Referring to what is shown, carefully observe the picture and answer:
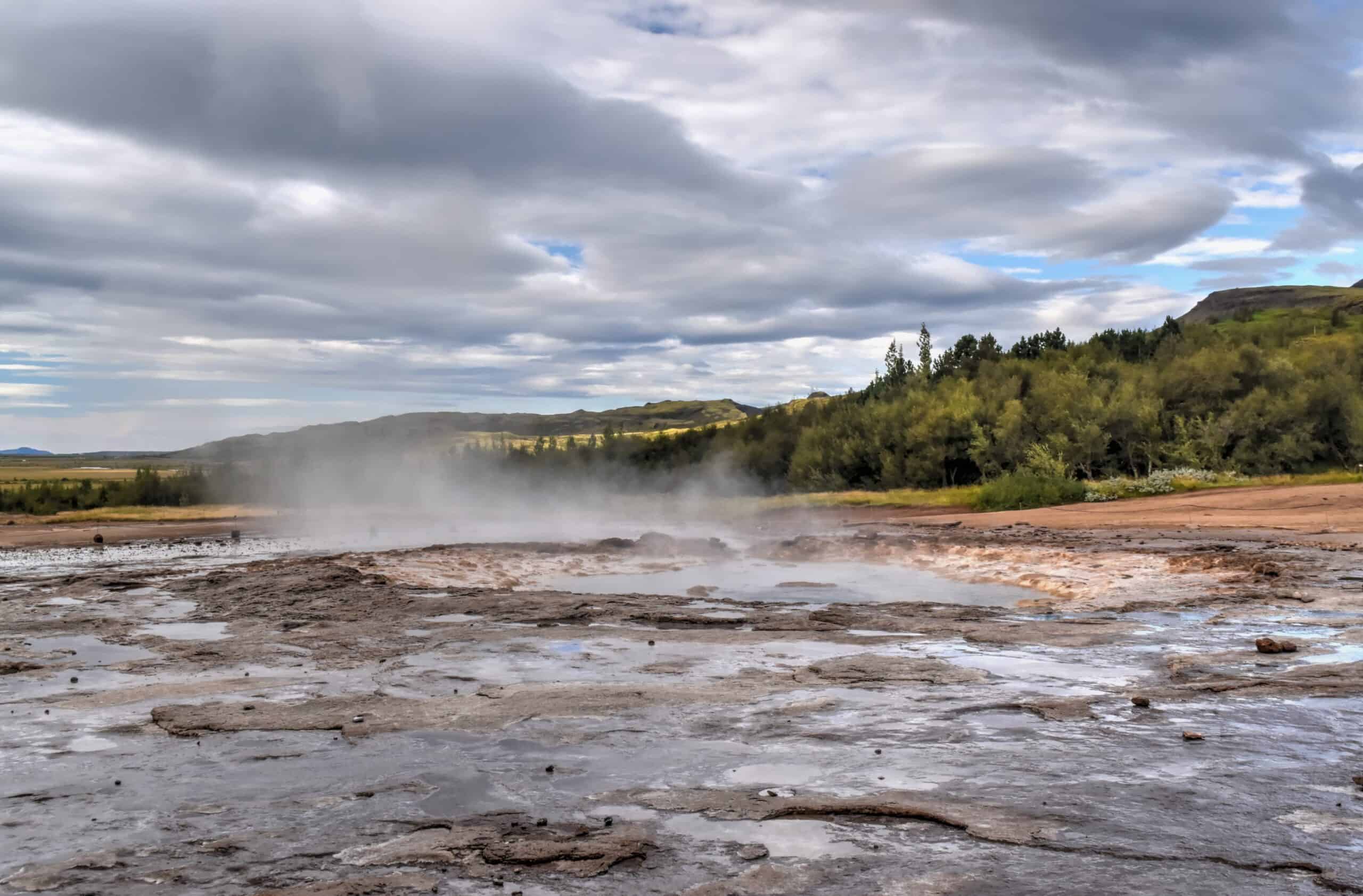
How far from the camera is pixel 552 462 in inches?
3674

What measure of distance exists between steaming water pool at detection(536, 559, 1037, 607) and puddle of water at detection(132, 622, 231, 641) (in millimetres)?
6109

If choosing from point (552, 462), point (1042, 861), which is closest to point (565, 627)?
point (1042, 861)

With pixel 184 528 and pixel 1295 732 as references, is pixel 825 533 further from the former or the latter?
pixel 184 528

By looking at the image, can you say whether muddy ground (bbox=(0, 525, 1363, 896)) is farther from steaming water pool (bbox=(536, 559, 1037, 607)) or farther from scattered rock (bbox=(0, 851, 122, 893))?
steaming water pool (bbox=(536, 559, 1037, 607))

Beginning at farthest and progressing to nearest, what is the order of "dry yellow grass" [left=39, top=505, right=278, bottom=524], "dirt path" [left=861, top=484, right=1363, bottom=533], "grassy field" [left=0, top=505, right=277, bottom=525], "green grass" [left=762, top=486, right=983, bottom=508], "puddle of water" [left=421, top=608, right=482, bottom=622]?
"dry yellow grass" [left=39, top=505, right=278, bottom=524] → "grassy field" [left=0, top=505, right=277, bottom=525] → "green grass" [left=762, top=486, right=983, bottom=508] → "dirt path" [left=861, top=484, right=1363, bottom=533] → "puddle of water" [left=421, top=608, right=482, bottom=622]

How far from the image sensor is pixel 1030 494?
41625 mm

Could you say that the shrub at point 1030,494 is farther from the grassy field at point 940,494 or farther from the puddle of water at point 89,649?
the puddle of water at point 89,649

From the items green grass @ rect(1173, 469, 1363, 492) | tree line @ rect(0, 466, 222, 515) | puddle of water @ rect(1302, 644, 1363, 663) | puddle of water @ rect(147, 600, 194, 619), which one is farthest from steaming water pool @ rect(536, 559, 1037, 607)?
tree line @ rect(0, 466, 222, 515)

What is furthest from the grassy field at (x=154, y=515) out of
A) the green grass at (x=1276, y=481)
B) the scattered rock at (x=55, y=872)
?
the scattered rock at (x=55, y=872)

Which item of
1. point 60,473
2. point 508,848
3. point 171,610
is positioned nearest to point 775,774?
point 508,848

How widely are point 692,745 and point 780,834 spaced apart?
76.2 inches

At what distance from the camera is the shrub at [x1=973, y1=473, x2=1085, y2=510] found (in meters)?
41.4

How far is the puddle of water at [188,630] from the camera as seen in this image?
12.9 metres

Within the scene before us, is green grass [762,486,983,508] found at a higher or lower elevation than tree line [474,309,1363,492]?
lower
